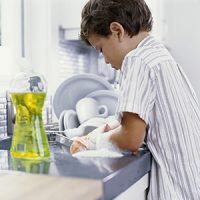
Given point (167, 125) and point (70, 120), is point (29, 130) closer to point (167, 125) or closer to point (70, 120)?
point (167, 125)

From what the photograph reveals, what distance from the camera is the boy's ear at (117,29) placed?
1214 mm

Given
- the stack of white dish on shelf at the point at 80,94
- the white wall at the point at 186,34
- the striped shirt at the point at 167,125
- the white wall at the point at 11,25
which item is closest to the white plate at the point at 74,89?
the stack of white dish on shelf at the point at 80,94

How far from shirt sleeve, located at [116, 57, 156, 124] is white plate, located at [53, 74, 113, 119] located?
2.65 ft

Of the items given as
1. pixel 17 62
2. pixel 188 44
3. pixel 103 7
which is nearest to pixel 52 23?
pixel 17 62

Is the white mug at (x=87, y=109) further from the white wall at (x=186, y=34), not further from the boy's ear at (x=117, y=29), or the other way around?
the white wall at (x=186, y=34)

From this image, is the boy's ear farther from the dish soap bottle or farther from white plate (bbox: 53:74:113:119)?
white plate (bbox: 53:74:113:119)

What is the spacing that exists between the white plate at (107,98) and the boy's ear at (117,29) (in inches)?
24.9

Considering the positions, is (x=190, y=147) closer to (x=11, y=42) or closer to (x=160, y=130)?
(x=160, y=130)

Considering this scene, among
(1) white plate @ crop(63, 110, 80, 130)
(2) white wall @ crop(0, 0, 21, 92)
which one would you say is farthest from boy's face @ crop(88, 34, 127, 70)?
(2) white wall @ crop(0, 0, 21, 92)

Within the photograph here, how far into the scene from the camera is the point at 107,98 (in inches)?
73.1

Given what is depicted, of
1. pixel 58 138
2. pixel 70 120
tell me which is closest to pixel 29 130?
pixel 58 138

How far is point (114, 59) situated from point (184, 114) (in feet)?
0.92

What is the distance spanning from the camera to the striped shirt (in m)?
1.09

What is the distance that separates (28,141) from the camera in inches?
40.2
